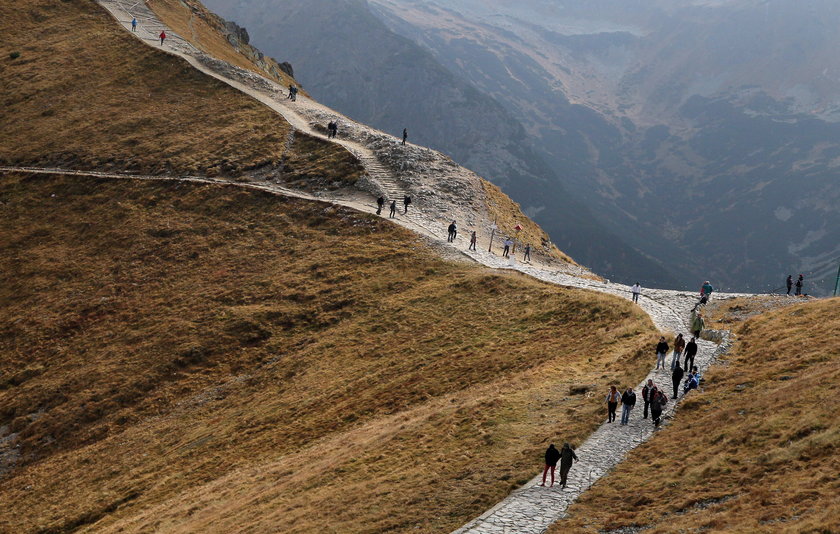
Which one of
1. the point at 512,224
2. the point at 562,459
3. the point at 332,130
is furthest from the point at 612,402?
the point at 332,130

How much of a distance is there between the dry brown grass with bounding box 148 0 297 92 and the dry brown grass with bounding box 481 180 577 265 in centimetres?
6093

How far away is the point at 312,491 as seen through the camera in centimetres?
3338

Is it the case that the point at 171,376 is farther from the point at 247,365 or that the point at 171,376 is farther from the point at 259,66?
the point at 259,66

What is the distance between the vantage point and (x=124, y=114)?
96.9 m

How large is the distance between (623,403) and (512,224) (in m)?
47.7

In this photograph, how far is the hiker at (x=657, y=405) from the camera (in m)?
32.2

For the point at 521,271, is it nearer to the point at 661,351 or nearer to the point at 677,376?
the point at 661,351

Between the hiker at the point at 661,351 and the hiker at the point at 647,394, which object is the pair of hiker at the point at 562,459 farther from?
the hiker at the point at 661,351

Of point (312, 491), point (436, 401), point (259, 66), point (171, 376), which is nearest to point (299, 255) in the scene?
point (171, 376)

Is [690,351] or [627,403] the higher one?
[690,351]

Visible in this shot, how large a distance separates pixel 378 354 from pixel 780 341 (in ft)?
85.9

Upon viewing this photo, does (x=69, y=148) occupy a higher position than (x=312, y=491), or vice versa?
(x=69, y=148)

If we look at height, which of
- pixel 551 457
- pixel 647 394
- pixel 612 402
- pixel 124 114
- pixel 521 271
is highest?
pixel 124 114

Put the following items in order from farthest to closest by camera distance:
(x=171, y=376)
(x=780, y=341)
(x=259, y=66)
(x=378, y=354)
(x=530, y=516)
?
(x=259, y=66), (x=171, y=376), (x=378, y=354), (x=780, y=341), (x=530, y=516)
